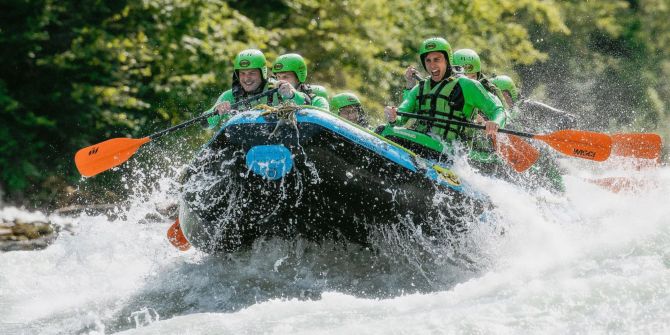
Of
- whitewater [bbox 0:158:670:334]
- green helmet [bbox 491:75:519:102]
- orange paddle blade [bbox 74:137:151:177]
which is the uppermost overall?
green helmet [bbox 491:75:519:102]

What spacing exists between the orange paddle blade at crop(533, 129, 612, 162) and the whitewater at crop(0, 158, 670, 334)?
19.8 inches

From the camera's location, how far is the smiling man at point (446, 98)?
695 cm

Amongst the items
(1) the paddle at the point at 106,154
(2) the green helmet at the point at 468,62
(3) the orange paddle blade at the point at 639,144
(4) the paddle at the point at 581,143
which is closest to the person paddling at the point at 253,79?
(1) the paddle at the point at 106,154

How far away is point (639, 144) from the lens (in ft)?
28.2

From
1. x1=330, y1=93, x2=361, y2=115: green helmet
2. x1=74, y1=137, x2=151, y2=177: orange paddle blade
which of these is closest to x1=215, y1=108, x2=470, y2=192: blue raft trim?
x1=74, y1=137, x2=151, y2=177: orange paddle blade

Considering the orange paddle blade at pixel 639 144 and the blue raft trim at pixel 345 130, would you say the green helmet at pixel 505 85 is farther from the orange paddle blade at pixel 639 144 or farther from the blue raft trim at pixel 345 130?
the blue raft trim at pixel 345 130

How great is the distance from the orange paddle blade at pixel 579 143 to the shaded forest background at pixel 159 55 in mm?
6609

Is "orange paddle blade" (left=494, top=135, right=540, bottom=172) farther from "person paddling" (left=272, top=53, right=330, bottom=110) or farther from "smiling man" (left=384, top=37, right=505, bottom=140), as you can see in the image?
"person paddling" (left=272, top=53, right=330, bottom=110)

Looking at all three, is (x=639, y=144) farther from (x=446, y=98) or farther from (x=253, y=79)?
(x=253, y=79)

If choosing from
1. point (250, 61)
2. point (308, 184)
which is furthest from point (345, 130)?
point (250, 61)

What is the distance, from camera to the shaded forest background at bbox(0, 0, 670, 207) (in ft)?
37.9

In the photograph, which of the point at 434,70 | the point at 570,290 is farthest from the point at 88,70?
the point at 570,290

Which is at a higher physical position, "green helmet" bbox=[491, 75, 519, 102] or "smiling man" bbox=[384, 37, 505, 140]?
"green helmet" bbox=[491, 75, 519, 102]

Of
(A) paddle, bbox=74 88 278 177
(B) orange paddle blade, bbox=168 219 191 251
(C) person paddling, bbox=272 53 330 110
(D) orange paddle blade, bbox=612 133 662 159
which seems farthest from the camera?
(D) orange paddle blade, bbox=612 133 662 159
